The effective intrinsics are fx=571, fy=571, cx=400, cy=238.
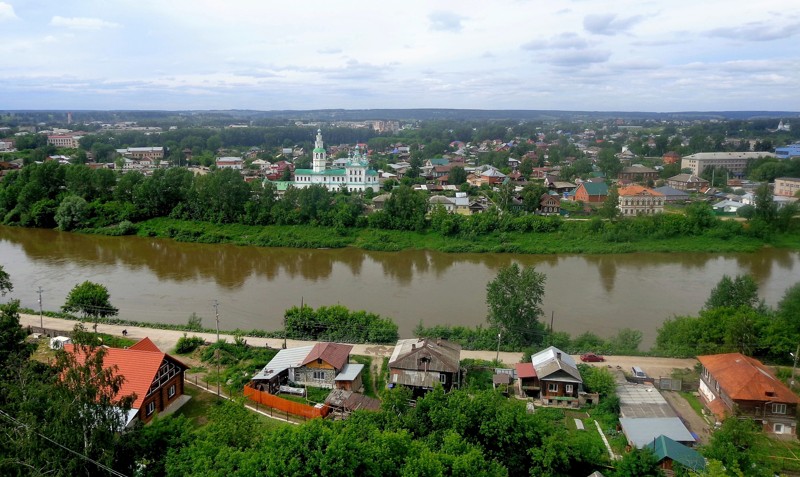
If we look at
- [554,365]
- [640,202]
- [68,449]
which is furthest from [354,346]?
[640,202]

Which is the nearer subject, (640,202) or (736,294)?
(736,294)

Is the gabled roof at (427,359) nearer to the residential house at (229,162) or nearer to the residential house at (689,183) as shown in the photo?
the residential house at (689,183)

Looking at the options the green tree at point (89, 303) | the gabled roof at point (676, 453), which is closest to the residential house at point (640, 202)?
the gabled roof at point (676, 453)

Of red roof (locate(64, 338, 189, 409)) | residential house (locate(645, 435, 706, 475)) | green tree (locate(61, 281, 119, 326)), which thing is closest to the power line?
red roof (locate(64, 338, 189, 409))

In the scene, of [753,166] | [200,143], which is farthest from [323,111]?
[753,166]

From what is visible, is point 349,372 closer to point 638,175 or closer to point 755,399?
point 755,399

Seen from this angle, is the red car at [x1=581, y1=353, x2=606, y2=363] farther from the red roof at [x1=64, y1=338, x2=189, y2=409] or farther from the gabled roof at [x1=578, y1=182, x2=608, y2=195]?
the gabled roof at [x1=578, y1=182, x2=608, y2=195]
